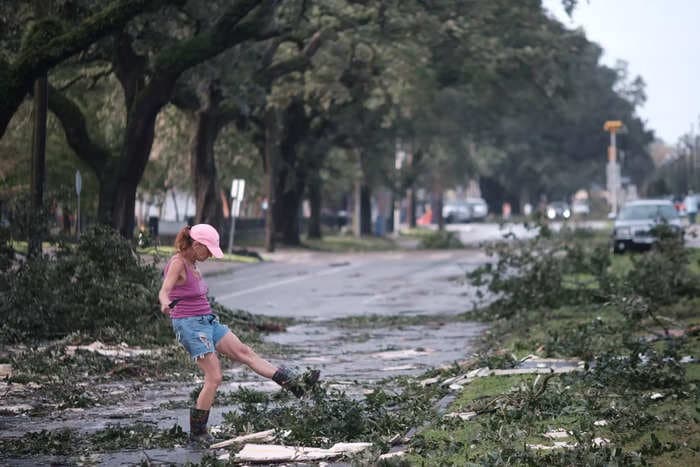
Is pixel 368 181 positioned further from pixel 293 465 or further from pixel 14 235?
pixel 293 465

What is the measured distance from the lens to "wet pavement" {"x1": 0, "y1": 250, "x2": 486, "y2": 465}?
12.5 m

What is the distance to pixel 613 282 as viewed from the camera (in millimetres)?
24859

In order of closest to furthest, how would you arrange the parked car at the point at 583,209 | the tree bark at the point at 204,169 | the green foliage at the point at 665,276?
1. the green foliage at the point at 665,276
2. the tree bark at the point at 204,169
3. the parked car at the point at 583,209

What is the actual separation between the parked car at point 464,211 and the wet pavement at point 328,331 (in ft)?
255

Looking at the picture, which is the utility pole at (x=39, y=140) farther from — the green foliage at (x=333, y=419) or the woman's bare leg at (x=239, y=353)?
the green foliage at (x=333, y=419)

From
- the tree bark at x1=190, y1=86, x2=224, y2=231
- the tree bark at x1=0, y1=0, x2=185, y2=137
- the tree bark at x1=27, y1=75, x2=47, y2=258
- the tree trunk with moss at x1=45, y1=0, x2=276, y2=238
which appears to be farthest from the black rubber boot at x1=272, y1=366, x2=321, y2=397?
the tree bark at x1=190, y1=86, x2=224, y2=231

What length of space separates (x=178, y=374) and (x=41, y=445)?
528 centimetres

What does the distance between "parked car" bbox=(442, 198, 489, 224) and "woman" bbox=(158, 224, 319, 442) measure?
112869 mm

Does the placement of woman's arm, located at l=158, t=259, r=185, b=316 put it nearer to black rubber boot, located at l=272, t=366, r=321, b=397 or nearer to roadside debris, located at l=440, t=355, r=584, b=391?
black rubber boot, located at l=272, t=366, r=321, b=397

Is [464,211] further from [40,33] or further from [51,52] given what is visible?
[51,52]

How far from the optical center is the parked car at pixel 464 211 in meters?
127

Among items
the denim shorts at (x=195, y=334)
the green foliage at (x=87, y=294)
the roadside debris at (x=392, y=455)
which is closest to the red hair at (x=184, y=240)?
the denim shorts at (x=195, y=334)

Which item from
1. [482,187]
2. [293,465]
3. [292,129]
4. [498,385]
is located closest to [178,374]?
[498,385]

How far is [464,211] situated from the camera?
128 meters
